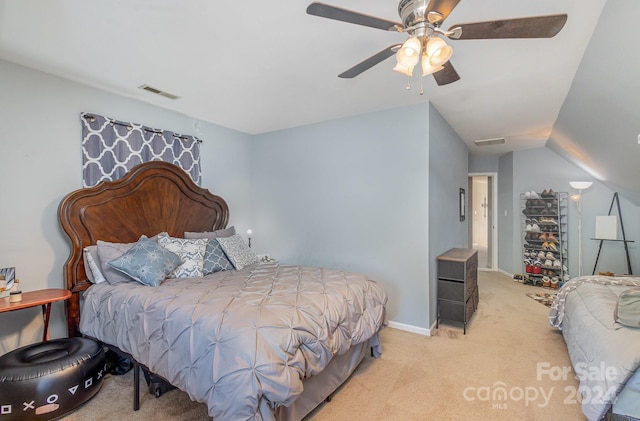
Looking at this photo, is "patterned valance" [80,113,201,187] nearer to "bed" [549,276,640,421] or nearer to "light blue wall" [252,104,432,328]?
"light blue wall" [252,104,432,328]

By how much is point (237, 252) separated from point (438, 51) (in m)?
2.70

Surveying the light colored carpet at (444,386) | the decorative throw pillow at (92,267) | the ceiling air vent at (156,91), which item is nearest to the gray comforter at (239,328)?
the decorative throw pillow at (92,267)

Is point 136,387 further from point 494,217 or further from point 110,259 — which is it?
point 494,217

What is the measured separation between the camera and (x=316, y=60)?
2408 millimetres

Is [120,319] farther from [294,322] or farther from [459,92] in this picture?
[459,92]

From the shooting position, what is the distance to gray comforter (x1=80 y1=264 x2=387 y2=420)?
148 cm

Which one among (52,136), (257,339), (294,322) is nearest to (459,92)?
(294,322)

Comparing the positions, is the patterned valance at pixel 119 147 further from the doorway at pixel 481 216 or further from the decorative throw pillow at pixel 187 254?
the doorway at pixel 481 216

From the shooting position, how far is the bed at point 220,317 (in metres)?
1.50

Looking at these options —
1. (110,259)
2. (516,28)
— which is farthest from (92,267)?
(516,28)

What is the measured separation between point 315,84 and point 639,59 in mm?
2327

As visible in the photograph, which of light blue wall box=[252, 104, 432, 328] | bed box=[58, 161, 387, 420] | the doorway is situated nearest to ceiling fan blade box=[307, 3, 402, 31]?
bed box=[58, 161, 387, 420]

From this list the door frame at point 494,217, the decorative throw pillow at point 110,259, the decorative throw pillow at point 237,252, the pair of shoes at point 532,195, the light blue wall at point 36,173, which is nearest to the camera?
the light blue wall at point 36,173

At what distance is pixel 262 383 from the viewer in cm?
144
